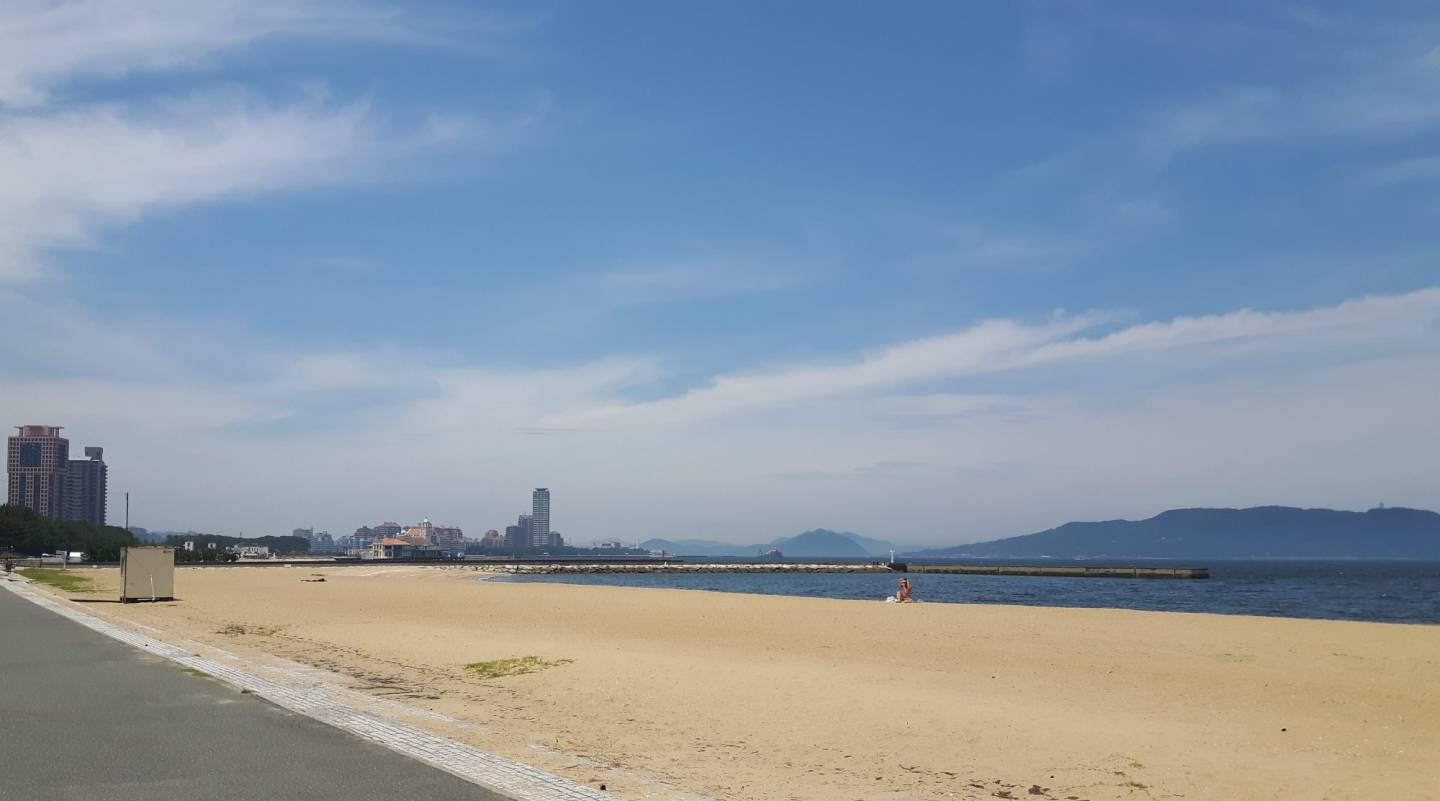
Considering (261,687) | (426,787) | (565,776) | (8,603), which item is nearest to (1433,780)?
(565,776)

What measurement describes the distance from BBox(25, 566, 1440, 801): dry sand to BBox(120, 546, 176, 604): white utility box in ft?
27.8

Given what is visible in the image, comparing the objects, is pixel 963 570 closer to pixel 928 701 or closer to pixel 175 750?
pixel 928 701

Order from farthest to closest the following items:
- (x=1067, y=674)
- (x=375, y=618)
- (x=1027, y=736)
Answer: (x=375, y=618), (x=1067, y=674), (x=1027, y=736)

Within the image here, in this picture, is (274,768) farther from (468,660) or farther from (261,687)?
(468,660)

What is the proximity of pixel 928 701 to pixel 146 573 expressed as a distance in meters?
33.1

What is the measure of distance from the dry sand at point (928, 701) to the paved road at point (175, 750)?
4.93 feet

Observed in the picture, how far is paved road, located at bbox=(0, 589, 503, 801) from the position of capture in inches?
306

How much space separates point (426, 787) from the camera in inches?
312

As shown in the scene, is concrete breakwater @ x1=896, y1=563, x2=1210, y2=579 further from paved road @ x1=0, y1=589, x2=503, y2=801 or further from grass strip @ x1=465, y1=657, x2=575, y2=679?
paved road @ x1=0, y1=589, x2=503, y2=801

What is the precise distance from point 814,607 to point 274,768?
31.1 metres

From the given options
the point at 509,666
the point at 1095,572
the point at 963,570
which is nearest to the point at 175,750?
the point at 509,666

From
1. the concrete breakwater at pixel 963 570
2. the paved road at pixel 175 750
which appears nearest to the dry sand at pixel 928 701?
the paved road at pixel 175 750

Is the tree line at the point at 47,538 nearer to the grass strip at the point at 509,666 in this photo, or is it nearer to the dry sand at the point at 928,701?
the dry sand at the point at 928,701

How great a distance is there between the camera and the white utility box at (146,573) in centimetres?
3662
